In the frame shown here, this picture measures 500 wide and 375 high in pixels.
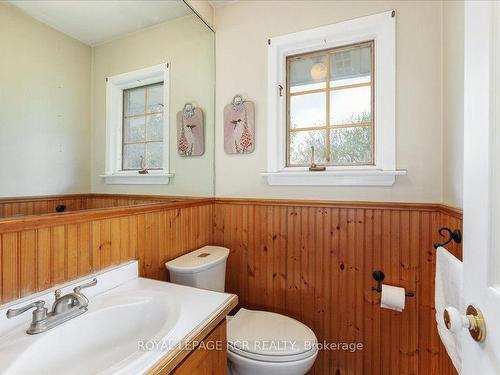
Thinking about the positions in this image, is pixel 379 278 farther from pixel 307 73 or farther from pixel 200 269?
pixel 307 73

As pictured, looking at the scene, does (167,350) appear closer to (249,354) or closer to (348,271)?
(249,354)

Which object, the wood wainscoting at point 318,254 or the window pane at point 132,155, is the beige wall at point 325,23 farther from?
the window pane at point 132,155

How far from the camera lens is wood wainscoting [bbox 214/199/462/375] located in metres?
1.36

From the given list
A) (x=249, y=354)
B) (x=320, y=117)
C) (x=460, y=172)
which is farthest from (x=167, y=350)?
(x=320, y=117)

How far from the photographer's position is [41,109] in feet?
3.45

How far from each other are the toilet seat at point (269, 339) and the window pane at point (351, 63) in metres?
1.48

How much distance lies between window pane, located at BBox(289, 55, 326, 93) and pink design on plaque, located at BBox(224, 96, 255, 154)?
0.33 metres

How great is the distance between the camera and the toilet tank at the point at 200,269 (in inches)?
51.3

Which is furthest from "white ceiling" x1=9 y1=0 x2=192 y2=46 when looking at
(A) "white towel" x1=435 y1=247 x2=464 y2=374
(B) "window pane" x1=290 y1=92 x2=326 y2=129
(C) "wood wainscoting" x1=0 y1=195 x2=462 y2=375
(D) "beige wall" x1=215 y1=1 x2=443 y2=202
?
(A) "white towel" x1=435 y1=247 x2=464 y2=374

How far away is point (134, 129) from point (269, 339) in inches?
52.1

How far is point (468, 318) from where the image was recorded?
0.52 metres

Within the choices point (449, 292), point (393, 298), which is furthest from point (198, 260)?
point (449, 292)

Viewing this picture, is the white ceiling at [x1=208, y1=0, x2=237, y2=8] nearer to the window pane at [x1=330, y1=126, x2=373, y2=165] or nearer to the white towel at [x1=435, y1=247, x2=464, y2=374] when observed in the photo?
the window pane at [x1=330, y1=126, x2=373, y2=165]

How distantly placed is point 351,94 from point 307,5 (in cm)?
63
